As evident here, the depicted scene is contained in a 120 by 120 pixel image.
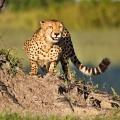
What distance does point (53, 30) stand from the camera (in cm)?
691

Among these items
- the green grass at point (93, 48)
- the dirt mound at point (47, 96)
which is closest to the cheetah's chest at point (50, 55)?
the dirt mound at point (47, 96)

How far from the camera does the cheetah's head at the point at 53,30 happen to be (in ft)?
22.6

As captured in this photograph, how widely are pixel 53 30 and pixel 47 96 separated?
78 cm

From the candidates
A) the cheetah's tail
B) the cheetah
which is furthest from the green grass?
the cheetah

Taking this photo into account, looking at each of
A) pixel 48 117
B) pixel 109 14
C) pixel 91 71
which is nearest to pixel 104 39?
pixel 109 14

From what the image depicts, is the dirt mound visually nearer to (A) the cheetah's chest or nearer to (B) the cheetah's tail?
(A) the cheetah's chest

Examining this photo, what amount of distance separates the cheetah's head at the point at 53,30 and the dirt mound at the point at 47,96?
17.0 inches

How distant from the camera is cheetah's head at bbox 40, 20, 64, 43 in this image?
6895 mm

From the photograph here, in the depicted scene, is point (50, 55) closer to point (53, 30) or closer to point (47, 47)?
point (47, 47)

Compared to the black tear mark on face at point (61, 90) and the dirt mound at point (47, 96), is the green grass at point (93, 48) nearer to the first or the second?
the dirt mound at point (47, 96)

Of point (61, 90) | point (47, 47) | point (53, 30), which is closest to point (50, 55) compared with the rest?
point (47, 47)

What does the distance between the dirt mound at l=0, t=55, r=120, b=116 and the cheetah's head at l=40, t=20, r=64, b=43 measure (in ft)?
1.42

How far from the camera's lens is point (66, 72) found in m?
7.67

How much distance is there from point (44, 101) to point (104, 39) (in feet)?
54.5
